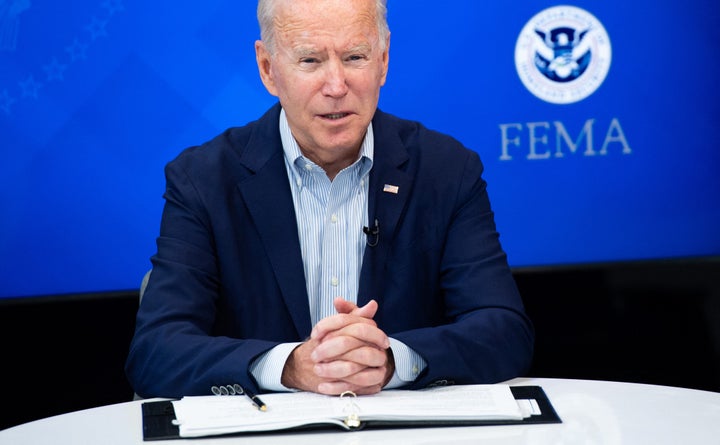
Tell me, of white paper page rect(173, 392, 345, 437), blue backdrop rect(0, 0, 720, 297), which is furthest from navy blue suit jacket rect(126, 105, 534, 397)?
blue backdrop rect(0, 0, 720, 297)

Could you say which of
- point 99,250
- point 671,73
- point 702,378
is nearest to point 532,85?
point 671,73

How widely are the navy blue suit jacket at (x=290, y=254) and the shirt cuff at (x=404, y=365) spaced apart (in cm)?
11

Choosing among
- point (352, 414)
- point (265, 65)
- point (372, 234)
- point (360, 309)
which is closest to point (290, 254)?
point (372, 234)

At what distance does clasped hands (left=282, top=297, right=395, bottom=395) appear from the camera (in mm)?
2182

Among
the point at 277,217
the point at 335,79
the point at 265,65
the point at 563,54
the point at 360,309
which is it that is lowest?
the point at 360,309

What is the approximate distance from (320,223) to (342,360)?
701 millimetres

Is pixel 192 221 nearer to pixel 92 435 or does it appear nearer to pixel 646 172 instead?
pixel 92 435

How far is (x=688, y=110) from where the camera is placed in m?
4.41

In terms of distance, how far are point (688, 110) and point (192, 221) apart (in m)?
2.53

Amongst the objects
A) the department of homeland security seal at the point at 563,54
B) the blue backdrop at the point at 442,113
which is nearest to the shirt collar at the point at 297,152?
the blue backdrop at the point at 442,113

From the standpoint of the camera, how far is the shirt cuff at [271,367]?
7.32 ft

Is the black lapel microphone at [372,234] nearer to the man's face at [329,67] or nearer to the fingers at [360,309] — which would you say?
the man's face at [329,67]

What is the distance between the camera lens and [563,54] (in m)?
4.29

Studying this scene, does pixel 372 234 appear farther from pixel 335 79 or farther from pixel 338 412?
pixel 338 412
